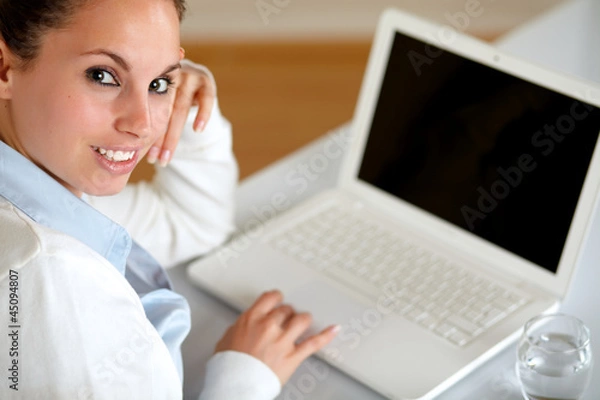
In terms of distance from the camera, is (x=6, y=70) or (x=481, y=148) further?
(x=481, y=148)

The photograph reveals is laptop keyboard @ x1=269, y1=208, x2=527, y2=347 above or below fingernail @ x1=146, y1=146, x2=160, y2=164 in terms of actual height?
below

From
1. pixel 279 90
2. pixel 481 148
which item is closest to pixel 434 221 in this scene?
pixel 481 148

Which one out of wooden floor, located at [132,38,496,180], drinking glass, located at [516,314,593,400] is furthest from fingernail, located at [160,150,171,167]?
wooden floor, located at [132,38,496,180]

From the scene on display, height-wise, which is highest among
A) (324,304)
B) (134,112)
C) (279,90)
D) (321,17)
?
(134,112)

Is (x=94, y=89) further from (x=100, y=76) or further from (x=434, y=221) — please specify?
(x=434, y=221)

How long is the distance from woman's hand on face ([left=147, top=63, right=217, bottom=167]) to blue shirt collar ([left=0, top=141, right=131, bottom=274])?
23 centimetres

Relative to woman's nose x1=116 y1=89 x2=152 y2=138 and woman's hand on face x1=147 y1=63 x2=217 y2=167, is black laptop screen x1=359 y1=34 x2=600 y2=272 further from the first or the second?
woman's nose x1=116 y1=89 x2=152 y2=138

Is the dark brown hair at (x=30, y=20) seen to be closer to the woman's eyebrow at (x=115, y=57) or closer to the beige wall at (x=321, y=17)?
the woman's eyebrow at (x=115, y=57)

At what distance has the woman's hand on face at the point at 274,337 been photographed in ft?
3.84

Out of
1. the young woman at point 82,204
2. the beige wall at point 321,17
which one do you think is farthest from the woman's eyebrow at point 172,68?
the beige wall at point 321,17

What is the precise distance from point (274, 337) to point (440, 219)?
1.07 feet

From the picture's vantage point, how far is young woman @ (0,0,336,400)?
0.91m

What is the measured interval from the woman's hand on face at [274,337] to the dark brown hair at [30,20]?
44 centimetres

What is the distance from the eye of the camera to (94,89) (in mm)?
971
